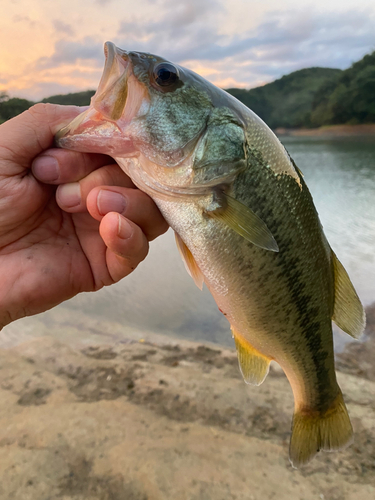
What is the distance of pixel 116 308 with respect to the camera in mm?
6082

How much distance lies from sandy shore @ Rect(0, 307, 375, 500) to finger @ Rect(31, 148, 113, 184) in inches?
94.3

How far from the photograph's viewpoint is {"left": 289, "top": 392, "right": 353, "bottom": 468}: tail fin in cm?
205

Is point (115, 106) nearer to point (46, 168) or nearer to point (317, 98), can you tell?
point (46, 168)

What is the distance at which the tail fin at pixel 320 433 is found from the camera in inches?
80.7

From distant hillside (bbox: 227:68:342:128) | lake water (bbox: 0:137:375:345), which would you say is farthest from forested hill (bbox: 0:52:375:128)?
lake water (bbox: 0:137:375:345)

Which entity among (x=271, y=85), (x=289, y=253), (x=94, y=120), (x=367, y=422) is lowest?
(x=367, y=422)

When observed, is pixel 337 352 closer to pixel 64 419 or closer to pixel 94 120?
pixel 64 419

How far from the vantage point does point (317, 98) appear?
2689 inches

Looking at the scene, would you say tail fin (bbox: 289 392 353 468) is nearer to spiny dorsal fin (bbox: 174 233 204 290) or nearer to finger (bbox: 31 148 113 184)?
spiny dorsal fin (bbox: 174 233 204 290)

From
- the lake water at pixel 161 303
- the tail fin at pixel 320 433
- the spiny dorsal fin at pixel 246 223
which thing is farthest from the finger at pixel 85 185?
the lake water at pixel 161 303

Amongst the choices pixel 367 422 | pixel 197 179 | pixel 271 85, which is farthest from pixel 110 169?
pixel 271 85

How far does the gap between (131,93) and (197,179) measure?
476 mm

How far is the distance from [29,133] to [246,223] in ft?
4.07

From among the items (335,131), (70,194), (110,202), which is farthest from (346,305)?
(335,131)
